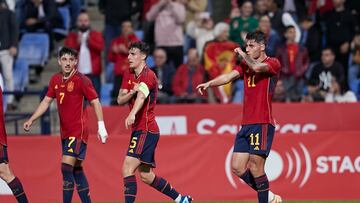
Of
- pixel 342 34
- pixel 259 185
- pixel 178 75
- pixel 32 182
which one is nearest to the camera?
pixel 259 185

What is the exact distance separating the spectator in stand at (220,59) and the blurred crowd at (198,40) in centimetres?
2

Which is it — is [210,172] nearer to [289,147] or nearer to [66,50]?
[289,147]

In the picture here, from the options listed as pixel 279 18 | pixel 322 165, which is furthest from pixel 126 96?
pixel 279 18

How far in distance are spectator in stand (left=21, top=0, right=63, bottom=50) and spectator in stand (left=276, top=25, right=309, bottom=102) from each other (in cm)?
478

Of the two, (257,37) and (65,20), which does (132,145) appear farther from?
(65,20)

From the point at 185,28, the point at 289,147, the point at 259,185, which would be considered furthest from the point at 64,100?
the point at 185,28

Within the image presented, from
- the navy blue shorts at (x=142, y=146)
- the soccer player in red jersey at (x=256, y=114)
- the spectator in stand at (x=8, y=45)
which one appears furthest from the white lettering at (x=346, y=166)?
the spectator in stand at (x=8, y=45)

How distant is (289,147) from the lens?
16.5 meters

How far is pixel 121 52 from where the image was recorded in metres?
19.9

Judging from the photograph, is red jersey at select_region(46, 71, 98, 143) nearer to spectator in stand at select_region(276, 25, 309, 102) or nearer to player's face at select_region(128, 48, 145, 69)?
player's face at select_region(128, 48, 145, 69)

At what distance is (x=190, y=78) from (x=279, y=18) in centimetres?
289

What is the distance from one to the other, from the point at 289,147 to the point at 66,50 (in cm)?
437

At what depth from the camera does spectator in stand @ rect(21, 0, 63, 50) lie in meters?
21.5

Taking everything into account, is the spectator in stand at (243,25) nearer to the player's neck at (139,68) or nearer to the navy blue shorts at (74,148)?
the player's neck at (139,68)
